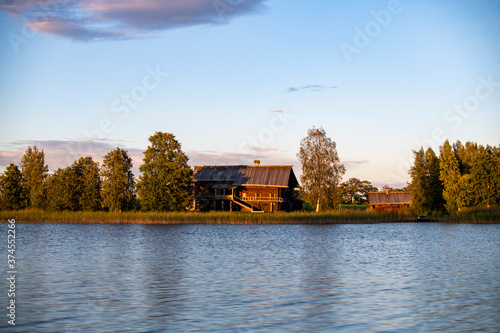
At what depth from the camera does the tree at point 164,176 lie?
57406mm

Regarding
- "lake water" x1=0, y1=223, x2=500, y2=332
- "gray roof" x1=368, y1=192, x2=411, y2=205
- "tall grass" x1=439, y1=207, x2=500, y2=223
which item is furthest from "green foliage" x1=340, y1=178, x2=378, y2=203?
"lake water" x1=0, y1=223, x2=500, y2=332

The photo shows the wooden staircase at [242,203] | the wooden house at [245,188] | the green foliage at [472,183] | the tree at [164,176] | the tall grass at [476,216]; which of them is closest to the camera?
the tall grass at [476,216]

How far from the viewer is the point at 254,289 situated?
1581 centimetres

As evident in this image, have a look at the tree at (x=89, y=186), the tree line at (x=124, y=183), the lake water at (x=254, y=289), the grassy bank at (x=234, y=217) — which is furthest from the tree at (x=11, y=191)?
the lake water at (x=254, y=289)

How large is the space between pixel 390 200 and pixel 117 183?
154ft

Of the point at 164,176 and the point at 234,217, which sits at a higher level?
the point at 164,176

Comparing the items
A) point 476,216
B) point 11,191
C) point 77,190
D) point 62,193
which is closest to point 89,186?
point 77,190

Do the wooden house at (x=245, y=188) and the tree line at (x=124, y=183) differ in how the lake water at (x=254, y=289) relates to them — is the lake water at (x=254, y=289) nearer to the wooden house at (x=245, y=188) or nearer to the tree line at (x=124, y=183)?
the tree line at (x=124, y=183)

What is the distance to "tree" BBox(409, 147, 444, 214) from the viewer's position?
222 ft

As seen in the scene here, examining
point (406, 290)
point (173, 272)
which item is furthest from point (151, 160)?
point (406, 290)

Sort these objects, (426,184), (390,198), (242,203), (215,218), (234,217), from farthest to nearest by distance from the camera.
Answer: (390,198), (242,203), (426,184), (215,218), (234,217)

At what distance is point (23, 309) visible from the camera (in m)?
12.9

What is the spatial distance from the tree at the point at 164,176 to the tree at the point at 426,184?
1201 inches

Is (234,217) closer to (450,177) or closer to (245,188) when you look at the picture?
(245,188)
